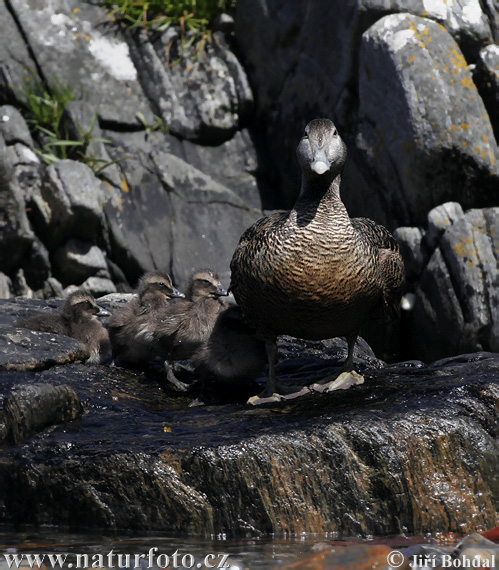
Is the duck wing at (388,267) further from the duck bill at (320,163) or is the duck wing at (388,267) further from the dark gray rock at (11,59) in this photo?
the dark gray rock at (11,59)

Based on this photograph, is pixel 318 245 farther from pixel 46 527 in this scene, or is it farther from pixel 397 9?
pixel 397 9

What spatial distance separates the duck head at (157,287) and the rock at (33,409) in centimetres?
208

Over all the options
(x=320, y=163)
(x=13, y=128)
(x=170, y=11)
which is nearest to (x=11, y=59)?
(x=13, y=128)

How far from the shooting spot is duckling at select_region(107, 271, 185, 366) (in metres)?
6.56

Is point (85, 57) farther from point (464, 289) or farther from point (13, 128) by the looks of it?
point (464, 289)

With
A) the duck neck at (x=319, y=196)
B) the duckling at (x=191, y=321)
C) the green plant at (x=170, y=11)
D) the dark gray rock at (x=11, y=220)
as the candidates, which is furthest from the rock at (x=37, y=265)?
the duck neck at (x=319, y=196)

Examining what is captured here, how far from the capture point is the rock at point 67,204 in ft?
37.8

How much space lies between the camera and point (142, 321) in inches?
263

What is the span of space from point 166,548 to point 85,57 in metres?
10.1

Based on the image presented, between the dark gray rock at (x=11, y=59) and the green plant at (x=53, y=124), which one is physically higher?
the dark gray rock at (x=11, y=59)

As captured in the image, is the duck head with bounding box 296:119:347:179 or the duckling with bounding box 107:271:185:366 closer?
the duck head with bounding box 296:119:347:179

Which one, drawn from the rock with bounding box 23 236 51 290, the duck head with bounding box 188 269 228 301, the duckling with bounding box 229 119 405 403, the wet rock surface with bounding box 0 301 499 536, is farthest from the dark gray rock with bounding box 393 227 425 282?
the wet rock surface with bounding box 0 301 499 536

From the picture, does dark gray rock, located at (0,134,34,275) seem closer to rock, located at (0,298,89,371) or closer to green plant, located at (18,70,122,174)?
green plant, located at (18,70,122,174)

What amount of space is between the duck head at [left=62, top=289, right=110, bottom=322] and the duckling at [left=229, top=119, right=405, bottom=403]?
1527mm
